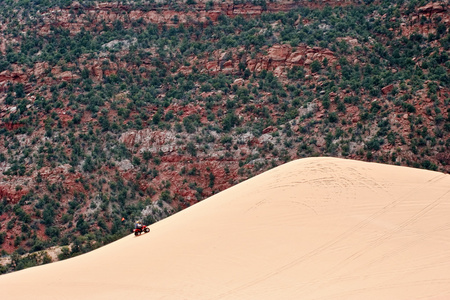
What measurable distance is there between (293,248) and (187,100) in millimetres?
27729

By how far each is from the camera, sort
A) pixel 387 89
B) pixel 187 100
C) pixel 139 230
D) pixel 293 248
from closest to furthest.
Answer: pixel 293 248 → pixel 139 230 → pixel 387 89 → pixel 187 100

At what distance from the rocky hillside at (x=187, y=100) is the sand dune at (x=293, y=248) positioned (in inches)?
446

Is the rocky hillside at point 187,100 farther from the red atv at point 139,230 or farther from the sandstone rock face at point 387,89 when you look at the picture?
the red atv at point 139,230

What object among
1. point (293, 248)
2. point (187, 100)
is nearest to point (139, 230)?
point (293, 248)

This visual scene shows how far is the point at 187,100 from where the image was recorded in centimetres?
4722

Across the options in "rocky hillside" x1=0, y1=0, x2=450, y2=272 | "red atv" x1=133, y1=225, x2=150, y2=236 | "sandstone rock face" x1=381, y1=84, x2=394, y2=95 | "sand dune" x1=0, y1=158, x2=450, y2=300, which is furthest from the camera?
"sandstone rock face" x1=381, y1=84, x2=394, y2=95

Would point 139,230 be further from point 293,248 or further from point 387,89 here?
point 387,89

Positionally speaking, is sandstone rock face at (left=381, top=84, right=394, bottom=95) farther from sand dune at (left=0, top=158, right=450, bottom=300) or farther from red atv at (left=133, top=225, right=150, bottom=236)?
red atv at (left=133, top=225, right=150, bottom=236)

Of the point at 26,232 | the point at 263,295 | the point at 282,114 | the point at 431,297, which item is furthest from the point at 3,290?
the point at 282,114

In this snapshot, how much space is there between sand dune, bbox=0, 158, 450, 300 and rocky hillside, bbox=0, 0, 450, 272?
11326 millimetres

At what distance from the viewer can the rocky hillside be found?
3875 centimetres

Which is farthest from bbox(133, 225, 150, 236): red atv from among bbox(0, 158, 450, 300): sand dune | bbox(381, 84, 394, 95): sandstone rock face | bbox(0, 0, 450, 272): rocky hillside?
bbox(381, 84, 394, 95): sandstone rock face

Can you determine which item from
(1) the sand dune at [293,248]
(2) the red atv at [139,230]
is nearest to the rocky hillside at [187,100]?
(2) the red atv at [139,230]

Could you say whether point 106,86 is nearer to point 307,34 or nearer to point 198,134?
point 198,134
